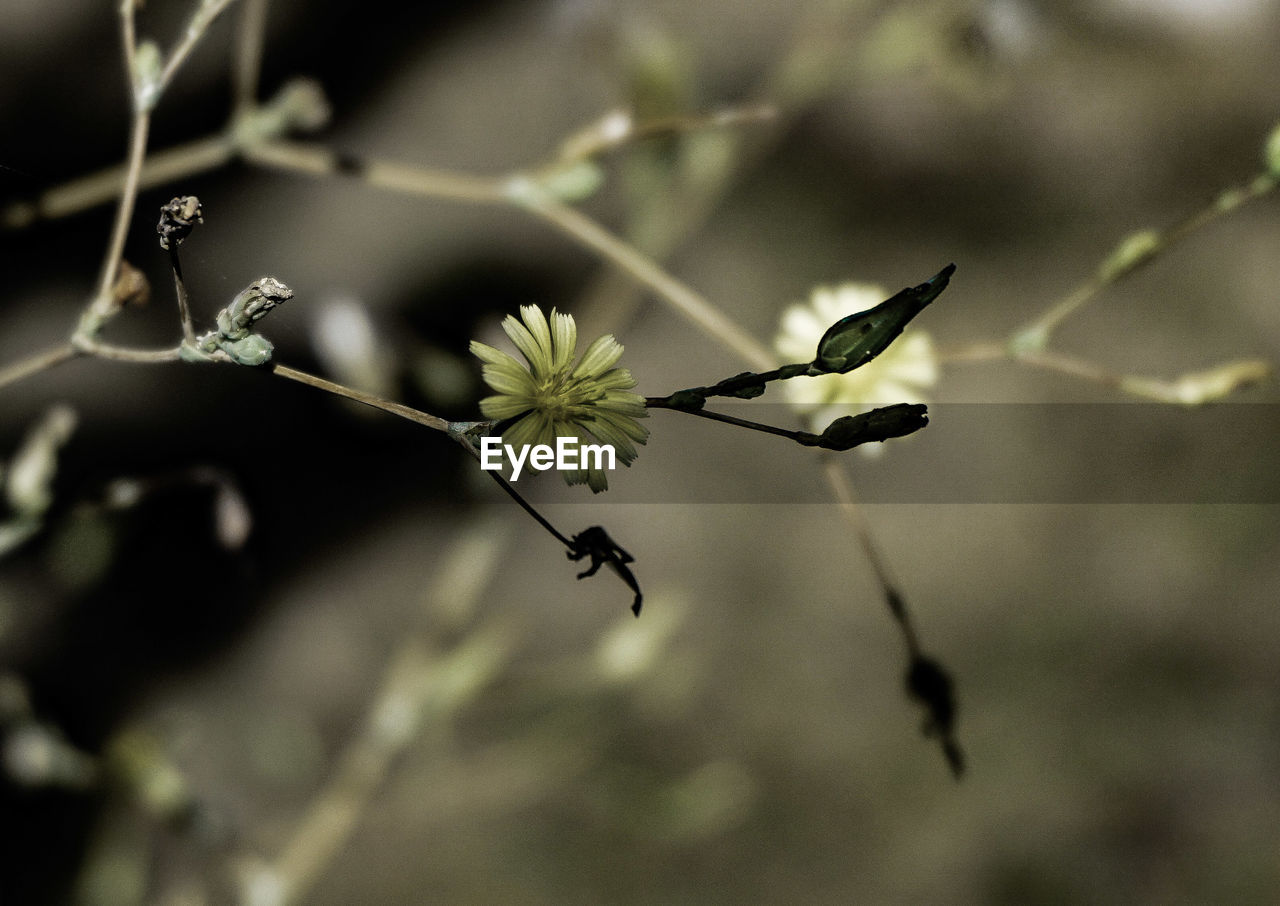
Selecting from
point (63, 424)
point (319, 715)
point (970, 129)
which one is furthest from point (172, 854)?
point (970, 129)

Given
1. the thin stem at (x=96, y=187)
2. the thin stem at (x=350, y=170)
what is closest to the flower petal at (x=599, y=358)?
the thin stem at (x=350, y=170)

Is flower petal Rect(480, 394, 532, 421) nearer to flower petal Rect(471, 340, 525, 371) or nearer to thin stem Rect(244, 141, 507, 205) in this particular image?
flower petal Rect(471, 340, 525, 371)

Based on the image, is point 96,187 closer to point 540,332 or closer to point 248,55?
point 248,55

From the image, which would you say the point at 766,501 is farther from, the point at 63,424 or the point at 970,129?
the point at 63,424

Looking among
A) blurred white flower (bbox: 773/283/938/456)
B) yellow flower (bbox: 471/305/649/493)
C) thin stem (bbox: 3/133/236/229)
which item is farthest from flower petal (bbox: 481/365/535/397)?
thin stem (bbox: 3/133/236/229)

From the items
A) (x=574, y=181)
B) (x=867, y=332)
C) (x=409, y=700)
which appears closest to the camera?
(x=867, y=332)

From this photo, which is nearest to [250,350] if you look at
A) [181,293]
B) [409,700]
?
[181,293]
